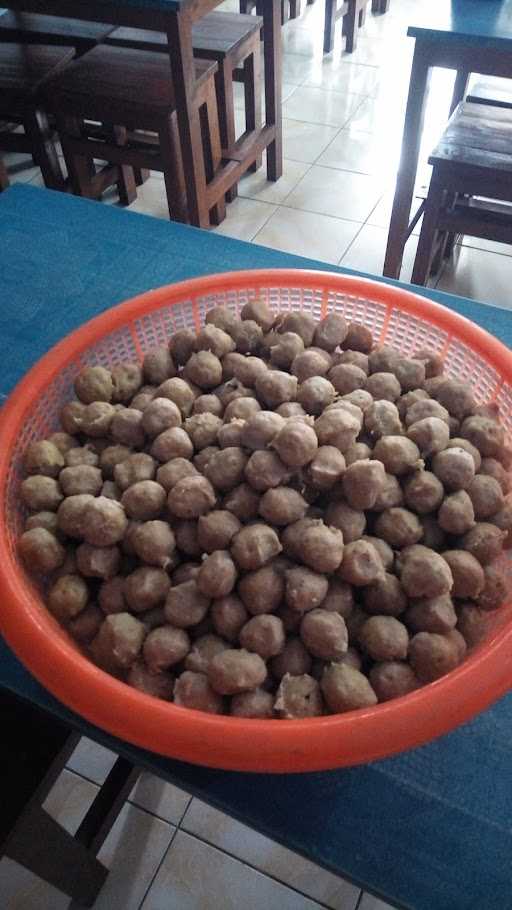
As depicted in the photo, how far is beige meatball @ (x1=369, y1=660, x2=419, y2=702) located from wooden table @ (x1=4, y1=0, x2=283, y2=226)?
179 cm

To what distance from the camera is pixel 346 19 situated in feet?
11.4

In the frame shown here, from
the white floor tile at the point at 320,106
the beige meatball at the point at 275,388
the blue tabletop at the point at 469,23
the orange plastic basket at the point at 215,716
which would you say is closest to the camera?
the orange plastic basket at the point at 215,716

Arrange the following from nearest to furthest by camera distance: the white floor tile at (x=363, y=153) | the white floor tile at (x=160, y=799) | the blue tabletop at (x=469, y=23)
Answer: the white floor tile at (x=160, y=799) < the blue tabletop at (x=469, y=23) < the white floor tile at (x=363, y=153)

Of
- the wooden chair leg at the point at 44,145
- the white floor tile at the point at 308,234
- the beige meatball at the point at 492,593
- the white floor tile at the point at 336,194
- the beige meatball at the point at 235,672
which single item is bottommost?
the white floor tile at the point at 336,194

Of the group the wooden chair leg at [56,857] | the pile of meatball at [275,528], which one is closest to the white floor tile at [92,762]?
the wooden chair leg at [56,857]

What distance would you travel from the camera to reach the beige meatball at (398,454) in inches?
34.6

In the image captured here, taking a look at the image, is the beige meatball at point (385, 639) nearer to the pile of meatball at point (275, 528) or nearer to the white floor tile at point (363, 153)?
the pile of meatball at point (275, 528)

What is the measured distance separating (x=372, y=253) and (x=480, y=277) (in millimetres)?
378

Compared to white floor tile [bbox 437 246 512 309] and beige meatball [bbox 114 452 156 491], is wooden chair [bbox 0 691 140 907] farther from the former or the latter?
white floor tile [bbox 437 246 512 309]

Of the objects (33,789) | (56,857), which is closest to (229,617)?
(33,789)

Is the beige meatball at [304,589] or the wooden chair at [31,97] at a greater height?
the beige meatball at [304,589]

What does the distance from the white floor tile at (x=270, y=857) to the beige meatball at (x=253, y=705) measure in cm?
61

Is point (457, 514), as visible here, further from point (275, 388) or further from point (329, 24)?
point (329, 24)

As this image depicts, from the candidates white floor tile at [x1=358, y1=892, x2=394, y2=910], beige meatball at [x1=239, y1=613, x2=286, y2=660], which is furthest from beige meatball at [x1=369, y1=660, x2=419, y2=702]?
white floor tile at [x1=358, y1=892, x2=394, y2=910]
